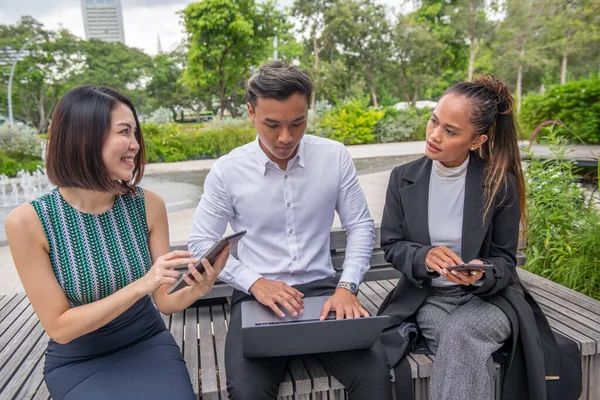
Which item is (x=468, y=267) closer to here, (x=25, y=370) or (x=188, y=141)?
→ (x=25, y=370)

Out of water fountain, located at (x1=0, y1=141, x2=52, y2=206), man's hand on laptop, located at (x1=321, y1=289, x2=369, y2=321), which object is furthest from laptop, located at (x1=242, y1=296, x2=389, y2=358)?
water fountain, located at (x1=0, y1=141, x2=52, y2=206)

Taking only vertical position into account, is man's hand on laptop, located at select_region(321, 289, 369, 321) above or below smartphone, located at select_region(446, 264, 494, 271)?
below

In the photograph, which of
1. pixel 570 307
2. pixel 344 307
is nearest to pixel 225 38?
pixel 570 307

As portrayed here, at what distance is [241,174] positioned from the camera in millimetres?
2248

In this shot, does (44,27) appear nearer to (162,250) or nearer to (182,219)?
(182,219)

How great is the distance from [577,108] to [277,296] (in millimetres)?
11403

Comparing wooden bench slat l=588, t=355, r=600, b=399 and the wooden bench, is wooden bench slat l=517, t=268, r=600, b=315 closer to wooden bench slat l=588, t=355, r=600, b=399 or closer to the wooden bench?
the wooden bench

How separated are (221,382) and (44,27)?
34.7 m

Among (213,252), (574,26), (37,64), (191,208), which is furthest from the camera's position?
(37,64)

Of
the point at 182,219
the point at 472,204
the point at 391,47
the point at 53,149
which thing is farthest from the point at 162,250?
the point at 391,47

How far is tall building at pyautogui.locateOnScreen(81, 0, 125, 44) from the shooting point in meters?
120

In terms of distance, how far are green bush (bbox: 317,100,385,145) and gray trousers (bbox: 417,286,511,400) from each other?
61.4 ft

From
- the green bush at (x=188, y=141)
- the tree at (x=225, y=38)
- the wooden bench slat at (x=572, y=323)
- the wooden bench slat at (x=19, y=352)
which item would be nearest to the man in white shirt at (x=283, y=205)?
the wooden bench slat at (x=19, y=352)

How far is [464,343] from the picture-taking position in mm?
1819
